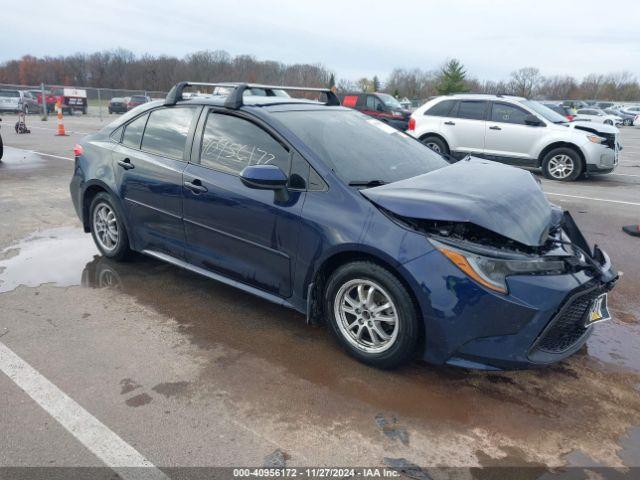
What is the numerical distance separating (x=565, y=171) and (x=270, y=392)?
32.6ft

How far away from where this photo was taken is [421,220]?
123 inches

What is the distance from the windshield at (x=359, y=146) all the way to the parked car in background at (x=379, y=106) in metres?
14.3

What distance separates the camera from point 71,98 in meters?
33.7

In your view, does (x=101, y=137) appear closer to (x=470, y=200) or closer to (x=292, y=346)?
(x=292, y=346)

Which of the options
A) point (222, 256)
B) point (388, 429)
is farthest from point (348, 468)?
point (222, 256)

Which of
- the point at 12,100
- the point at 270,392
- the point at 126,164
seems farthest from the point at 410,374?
the point at 12,100

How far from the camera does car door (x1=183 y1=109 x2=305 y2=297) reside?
3607 mm

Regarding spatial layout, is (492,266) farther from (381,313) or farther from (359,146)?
(359,146)

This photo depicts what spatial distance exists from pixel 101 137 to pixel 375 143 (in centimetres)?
275

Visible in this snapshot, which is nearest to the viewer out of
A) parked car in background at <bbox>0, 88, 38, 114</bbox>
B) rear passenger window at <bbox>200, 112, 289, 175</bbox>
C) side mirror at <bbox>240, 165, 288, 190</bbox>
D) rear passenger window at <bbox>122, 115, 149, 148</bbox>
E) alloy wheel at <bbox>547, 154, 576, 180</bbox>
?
side mirror at <bbox>240, 165, 288, 190</bbox>

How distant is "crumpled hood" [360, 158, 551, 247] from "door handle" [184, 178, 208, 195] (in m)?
1.32

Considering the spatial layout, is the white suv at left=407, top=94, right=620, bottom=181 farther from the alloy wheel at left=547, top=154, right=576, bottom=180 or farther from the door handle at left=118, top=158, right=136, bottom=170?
the door handle at left=118, top=158, right=136, bottom=170

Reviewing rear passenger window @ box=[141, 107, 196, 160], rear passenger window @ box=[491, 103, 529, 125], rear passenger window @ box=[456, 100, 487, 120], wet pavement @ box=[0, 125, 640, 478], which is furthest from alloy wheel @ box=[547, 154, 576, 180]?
rear passenger window @ box=[141, 107, 196, 160]

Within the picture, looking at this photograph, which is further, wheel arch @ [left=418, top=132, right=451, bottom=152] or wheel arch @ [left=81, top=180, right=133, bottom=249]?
wheel arch @ [left=418, top=132, right=451, bottom=152]
